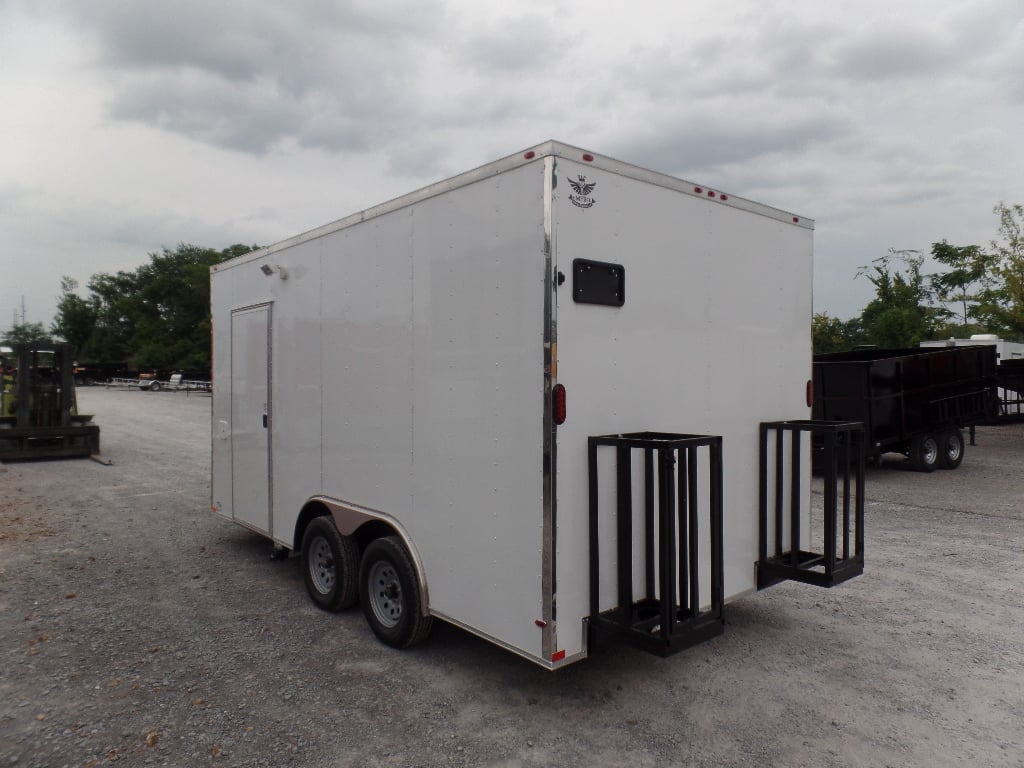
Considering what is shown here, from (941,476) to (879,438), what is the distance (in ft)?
5.18

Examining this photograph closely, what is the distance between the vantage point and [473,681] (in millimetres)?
3848

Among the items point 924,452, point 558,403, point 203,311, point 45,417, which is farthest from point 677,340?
point 203,311

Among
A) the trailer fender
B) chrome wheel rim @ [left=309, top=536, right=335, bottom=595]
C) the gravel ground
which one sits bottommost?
the gravel ground

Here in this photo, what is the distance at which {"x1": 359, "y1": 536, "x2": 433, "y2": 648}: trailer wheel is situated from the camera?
4.05 metres

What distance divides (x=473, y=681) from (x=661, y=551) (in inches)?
58.1

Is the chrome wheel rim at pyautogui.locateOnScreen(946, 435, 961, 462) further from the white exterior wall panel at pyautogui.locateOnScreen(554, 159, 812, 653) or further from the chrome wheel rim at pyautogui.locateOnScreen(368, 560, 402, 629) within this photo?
the chrome wheel rim at pyautogui.locateOnScreen(368, 560, 402, 629)

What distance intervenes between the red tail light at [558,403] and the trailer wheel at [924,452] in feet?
35.3

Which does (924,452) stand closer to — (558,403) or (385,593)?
(385,593)

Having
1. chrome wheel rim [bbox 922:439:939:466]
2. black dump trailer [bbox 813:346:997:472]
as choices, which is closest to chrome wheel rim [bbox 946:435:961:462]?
black dump trailer [bbox 813:346:997:472]

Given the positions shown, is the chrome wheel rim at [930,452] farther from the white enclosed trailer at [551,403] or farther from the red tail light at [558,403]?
the red tail light at [558,403]

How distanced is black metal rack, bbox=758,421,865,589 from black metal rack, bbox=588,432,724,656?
34.7 inches

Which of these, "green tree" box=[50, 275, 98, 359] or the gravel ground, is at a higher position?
"green tree" box=[50, 275, 98, 359]

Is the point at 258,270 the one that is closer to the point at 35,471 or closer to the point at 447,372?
the point at 447,372

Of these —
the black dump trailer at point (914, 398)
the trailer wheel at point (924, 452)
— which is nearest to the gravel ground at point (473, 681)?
the black dump trailer at point (914, 398)
